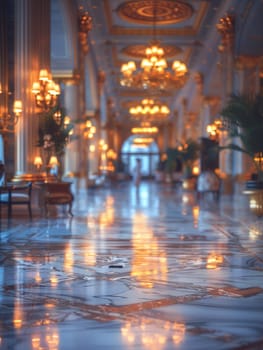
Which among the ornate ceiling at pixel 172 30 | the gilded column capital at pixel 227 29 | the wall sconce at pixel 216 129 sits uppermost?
the ornate ceiling at pixel 172 30

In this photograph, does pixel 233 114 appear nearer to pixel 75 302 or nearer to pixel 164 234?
pixel 164 234

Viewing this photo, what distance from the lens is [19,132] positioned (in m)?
9.80

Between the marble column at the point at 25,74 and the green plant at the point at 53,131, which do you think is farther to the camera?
the green plant at the point at 53,131

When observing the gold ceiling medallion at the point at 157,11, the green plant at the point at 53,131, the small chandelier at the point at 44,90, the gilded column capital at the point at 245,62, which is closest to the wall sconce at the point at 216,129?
the gilded column capital at the point at 245,62

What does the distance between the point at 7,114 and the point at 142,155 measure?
36.9 metres

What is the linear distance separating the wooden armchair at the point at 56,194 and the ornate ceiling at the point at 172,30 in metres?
6.14

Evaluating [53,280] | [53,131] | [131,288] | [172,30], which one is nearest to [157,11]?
[172,30]

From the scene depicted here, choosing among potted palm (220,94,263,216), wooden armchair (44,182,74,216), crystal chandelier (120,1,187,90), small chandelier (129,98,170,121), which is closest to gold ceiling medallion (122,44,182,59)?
crystal chandelier (120,1,187,90)

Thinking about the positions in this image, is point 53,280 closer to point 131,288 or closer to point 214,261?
point 131,288

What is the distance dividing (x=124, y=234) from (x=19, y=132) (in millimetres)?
3451

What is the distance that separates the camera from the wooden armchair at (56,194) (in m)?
10.2

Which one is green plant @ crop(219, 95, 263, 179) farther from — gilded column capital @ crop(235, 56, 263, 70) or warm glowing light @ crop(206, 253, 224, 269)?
gilded column capital @ crop(235, 56, 263, 70)

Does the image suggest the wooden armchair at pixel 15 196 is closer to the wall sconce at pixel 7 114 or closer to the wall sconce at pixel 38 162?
the wall sconce at pixel 38 162

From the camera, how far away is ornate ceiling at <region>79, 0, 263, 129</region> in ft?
48.1
